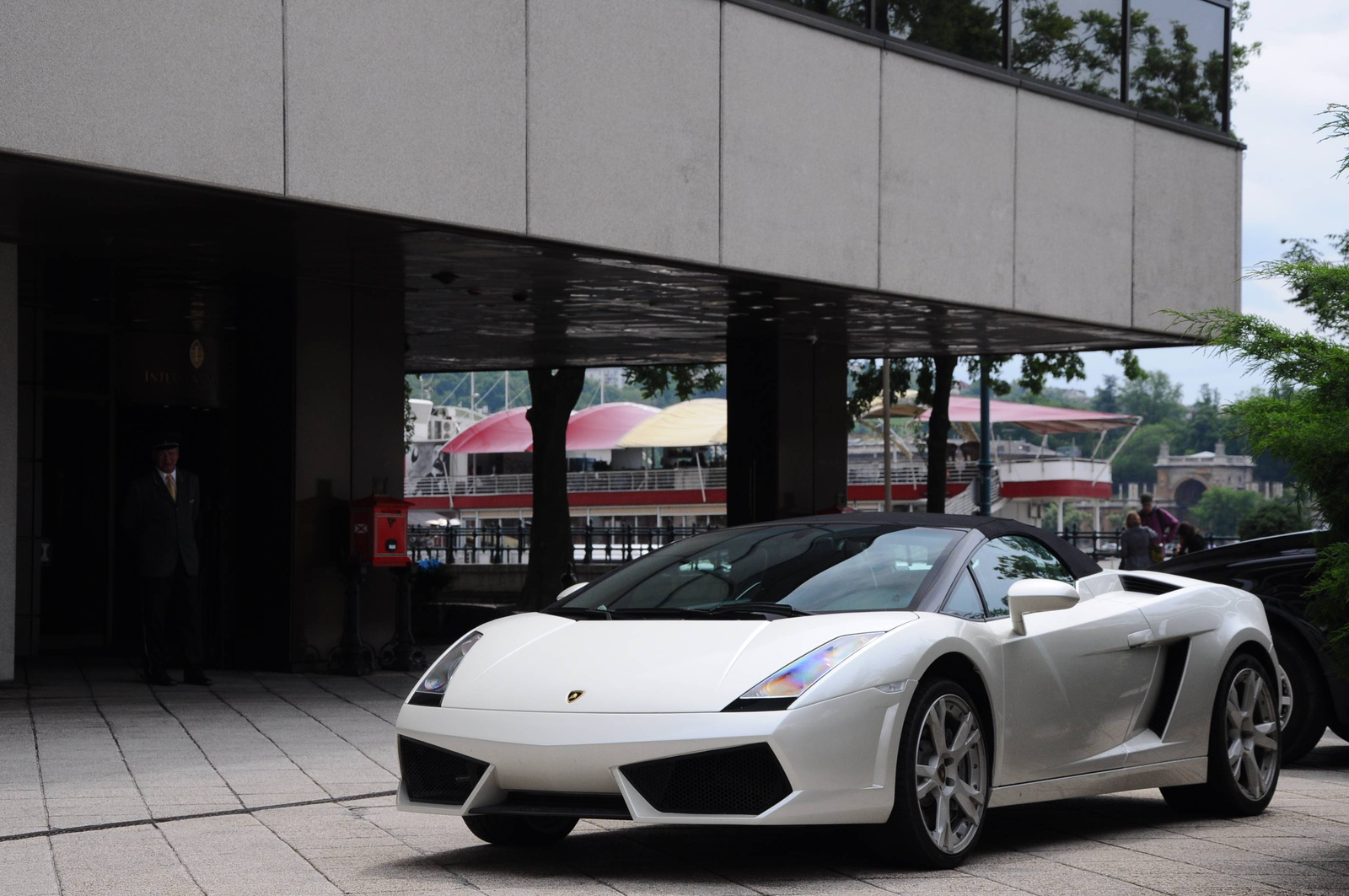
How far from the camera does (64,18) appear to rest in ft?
30.3

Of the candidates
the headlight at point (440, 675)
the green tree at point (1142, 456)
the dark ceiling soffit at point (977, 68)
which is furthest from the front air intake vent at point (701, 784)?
the green tree at point (1142, 456)

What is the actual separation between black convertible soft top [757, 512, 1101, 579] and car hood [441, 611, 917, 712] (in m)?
0.94

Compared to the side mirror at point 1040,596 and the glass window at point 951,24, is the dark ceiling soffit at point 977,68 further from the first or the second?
the side mirror at point 1040,596

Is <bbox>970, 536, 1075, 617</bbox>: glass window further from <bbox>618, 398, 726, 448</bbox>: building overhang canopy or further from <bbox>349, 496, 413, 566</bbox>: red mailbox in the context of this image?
<bbox>618, 398, 726, 448</bbox>: building overhang canopy

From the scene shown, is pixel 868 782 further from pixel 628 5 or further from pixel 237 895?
pixel 628 5

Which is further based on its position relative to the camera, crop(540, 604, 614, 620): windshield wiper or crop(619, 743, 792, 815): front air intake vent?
crop(540, 604, 614, 620): windshield wiper

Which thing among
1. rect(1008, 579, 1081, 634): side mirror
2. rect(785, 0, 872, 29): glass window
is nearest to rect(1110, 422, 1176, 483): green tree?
rect(785, 0, 872, 29): glass window

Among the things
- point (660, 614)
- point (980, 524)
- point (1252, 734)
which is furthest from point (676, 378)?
point (660, 614)

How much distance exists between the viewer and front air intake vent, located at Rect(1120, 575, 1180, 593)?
7.63 metres

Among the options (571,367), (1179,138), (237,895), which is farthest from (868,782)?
(571,367)

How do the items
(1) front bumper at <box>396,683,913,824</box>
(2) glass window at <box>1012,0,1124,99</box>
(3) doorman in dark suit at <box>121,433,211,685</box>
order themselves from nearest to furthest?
(1) front bumper at <box>396,683,913,824</box>, (3) doorman in dark suit at <box>121,433,211,685</box>, (2) glass window at <box>1012,0,1124,99</box>

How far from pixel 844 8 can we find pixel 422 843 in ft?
31.9

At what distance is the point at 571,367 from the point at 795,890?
19.4m

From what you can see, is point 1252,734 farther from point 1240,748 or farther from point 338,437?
point 338,437
